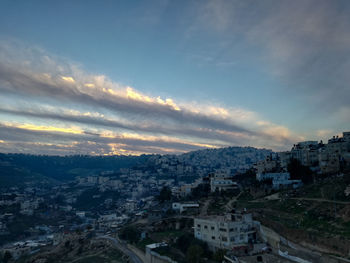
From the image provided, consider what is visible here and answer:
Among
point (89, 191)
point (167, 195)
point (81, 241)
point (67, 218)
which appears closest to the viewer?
point (81, 241)

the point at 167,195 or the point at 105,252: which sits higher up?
the point at 167,195

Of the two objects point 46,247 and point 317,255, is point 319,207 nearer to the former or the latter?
point 317,255

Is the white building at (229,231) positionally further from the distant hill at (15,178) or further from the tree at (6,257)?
the distant hill at (15,178)

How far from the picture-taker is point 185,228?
46.6m

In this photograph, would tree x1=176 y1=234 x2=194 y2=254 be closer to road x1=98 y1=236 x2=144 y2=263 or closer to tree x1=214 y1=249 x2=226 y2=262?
tree x1=214 y1=249 x2=226 y2=262

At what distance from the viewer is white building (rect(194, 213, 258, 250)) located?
3316cm

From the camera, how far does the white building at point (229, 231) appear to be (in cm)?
3316

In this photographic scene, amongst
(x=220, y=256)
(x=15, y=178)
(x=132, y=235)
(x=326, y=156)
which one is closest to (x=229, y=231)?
(x=220, y=256)

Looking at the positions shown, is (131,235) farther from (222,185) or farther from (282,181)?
(282,181)

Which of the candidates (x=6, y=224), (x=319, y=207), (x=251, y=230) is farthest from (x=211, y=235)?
(x=6, y=224)

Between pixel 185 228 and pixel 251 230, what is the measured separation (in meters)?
14.5

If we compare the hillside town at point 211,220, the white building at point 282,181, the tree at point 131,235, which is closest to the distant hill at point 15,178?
the hillside town at point 211,220

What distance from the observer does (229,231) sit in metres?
33.2

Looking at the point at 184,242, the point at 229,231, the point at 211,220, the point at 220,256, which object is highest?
the point at 211,220
